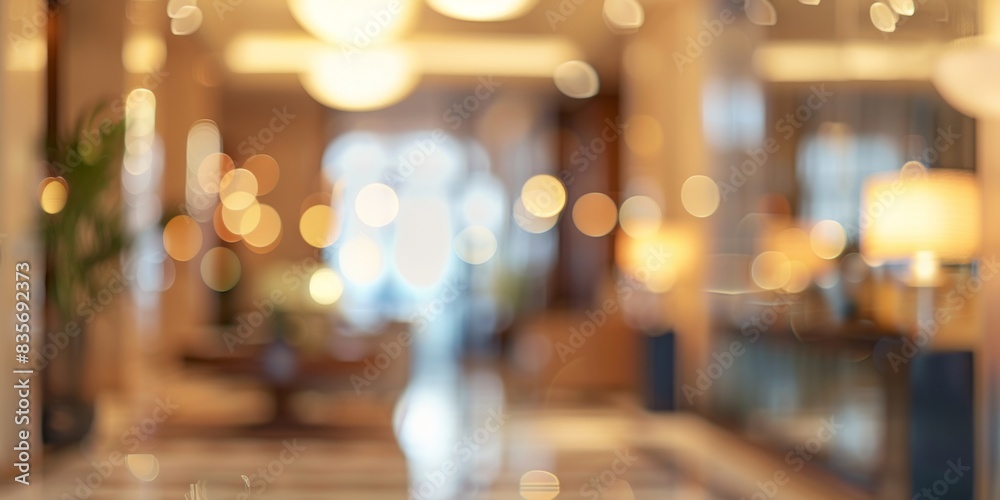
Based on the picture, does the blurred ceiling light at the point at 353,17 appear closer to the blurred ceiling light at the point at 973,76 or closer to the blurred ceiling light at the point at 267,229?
the blurred ceiling light at the point at 973,76

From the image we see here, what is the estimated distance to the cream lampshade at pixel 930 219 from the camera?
155 inches

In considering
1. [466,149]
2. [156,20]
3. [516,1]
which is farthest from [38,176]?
[466,149]

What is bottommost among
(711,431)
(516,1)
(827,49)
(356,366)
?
(711,431)

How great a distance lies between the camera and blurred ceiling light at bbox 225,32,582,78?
1117 cm

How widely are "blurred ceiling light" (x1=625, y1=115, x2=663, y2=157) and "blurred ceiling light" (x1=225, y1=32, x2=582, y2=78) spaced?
1.30 m

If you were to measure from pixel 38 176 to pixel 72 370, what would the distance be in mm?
1181

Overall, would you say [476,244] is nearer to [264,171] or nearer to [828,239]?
[264,171]

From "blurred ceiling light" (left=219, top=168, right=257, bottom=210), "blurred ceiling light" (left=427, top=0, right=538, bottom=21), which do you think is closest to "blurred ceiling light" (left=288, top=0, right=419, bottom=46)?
"blurred ceiling light" (left=427, top=0, right=538, bottom=21)

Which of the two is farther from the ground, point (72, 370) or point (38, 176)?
point (38, 176)

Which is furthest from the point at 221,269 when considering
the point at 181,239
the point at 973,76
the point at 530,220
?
the point at 973,76

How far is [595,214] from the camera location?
12844 mm

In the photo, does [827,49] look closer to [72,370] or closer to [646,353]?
[646,353]

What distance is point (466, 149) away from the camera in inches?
565

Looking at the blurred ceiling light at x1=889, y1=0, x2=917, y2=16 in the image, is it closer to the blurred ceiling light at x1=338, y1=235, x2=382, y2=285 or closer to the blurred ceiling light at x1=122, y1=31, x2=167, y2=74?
the blurred ceiling light at x1=122, y1=31, x2=167, y2=74
